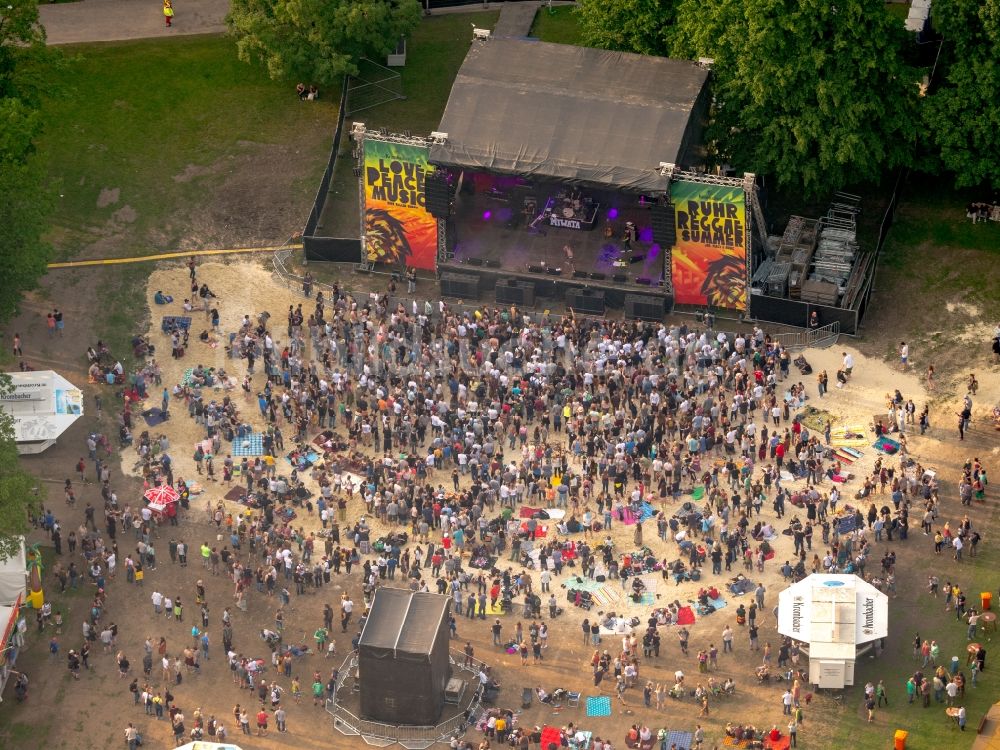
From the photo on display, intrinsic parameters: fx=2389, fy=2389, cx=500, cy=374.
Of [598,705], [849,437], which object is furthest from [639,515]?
[849,437]

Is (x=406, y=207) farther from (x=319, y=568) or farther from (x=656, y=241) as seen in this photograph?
(x=319, y=568)

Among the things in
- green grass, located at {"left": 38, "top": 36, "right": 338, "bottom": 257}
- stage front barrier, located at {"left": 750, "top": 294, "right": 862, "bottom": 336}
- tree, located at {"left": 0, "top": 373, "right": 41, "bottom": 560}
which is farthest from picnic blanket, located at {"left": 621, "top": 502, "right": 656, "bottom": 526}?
green grass, located at {"left": 38, "top": 36, "right": 338, "bottom": 257}

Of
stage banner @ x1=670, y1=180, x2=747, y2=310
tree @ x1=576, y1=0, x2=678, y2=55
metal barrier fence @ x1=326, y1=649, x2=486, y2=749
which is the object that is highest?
tree @ x1=576, y1=0, x2=678, y2=55

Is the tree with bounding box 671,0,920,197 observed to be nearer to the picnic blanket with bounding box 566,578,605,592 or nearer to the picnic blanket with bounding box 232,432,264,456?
the picnic blanket with bounding box 566,578,605,592

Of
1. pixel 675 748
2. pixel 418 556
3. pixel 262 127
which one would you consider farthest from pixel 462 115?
pixel 675 748

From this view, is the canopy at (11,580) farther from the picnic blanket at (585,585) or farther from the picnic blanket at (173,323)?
the picnic blanket at (585,585)

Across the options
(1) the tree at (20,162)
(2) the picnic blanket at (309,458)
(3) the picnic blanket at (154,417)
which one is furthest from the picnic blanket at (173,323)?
(2) the picnic blanket at (309,458)
